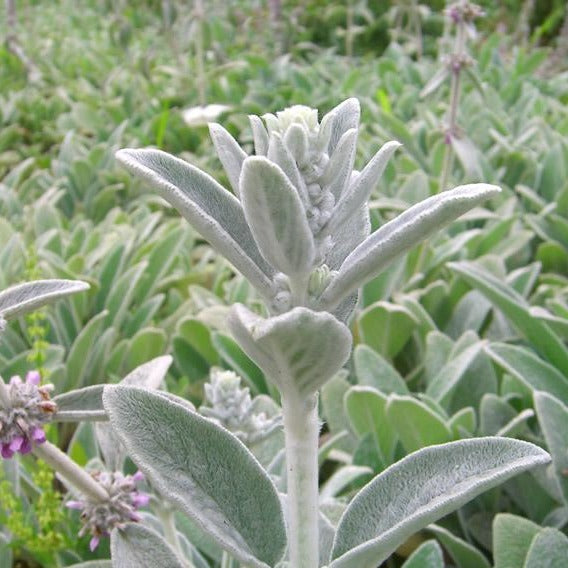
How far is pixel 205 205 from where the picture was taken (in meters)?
0.86

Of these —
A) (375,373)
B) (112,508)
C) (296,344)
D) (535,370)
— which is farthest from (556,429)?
(296,344)

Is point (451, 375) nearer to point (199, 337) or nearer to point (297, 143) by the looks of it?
point (199, 337)

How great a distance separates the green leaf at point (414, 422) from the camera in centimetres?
168

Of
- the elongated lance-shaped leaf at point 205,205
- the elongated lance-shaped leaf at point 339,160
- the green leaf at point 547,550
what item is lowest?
the green leaf at point 547,550

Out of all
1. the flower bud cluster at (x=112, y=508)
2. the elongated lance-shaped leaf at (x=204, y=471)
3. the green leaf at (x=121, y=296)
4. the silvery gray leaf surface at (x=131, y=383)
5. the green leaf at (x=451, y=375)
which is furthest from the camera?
→ the green leaf at (x=121, y=296)

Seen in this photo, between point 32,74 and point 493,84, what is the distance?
312 centimetres

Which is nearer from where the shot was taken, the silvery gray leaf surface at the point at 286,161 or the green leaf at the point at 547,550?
the silvery gray leaf surface at the point at 286,161

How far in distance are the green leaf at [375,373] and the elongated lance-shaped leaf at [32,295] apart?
3.48ft

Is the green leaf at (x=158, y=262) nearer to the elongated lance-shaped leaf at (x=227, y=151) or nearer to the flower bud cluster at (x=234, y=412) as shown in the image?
the flower bud cluster at (x=234, y=412)

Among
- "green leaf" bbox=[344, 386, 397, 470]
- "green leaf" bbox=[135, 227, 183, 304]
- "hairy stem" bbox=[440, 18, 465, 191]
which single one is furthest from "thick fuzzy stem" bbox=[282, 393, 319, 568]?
"hairy stem" bbox=[440, 18, 465, 191]

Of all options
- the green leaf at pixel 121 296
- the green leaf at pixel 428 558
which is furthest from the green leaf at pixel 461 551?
the green leaf at pixel 121 296

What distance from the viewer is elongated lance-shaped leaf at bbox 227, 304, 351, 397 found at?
0.73 metres

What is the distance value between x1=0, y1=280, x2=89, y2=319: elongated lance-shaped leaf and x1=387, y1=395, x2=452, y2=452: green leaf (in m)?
0.83

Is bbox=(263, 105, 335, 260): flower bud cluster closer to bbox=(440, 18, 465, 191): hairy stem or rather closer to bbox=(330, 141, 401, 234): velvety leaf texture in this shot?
bbox=(330, 141, 401, 234): velvety leaf texture
